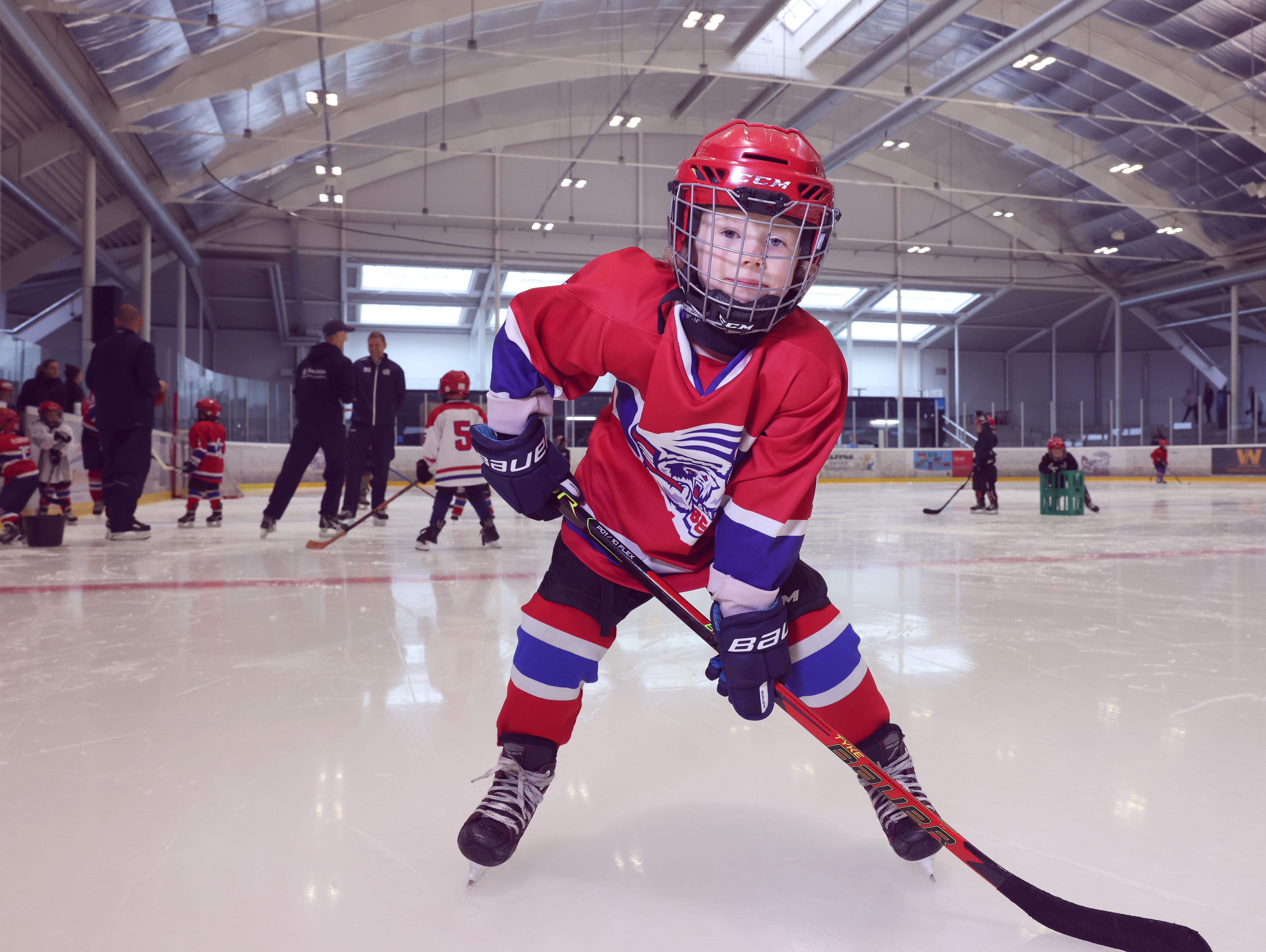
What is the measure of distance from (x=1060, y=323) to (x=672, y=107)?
12.1 meters

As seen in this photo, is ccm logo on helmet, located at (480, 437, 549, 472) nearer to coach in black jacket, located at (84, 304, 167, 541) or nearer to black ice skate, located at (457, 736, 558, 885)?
black ice skate, located at (457, 736, 558, 885)

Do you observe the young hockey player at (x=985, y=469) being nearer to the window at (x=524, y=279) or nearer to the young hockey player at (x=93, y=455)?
the young hockey player at (x=93, y=455)

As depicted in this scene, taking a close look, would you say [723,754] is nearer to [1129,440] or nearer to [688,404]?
[688,404]

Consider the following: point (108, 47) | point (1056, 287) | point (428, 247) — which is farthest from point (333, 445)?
point (1056, 287)

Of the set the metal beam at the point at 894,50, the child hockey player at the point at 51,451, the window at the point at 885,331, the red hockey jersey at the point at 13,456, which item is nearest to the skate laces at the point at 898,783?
the red hockey jersey at the point at 13,456

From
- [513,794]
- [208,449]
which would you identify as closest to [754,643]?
[513,794]

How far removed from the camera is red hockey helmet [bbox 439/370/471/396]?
4930 mm

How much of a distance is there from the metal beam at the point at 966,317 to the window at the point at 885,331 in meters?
0.21

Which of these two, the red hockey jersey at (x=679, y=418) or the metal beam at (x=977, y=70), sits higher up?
the metal beam at (x=977, y=70)

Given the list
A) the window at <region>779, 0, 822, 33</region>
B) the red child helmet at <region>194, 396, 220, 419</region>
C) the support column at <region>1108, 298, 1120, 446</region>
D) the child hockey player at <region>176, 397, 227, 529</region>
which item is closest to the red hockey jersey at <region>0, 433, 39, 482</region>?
the child hockey player at <region>176, 397, 227, 529</region>

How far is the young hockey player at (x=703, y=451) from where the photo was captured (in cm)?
105

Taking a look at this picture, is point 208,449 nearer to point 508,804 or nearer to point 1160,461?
point 508,804

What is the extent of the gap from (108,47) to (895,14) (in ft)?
31.2

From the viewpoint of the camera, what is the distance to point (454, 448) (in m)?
4.82
